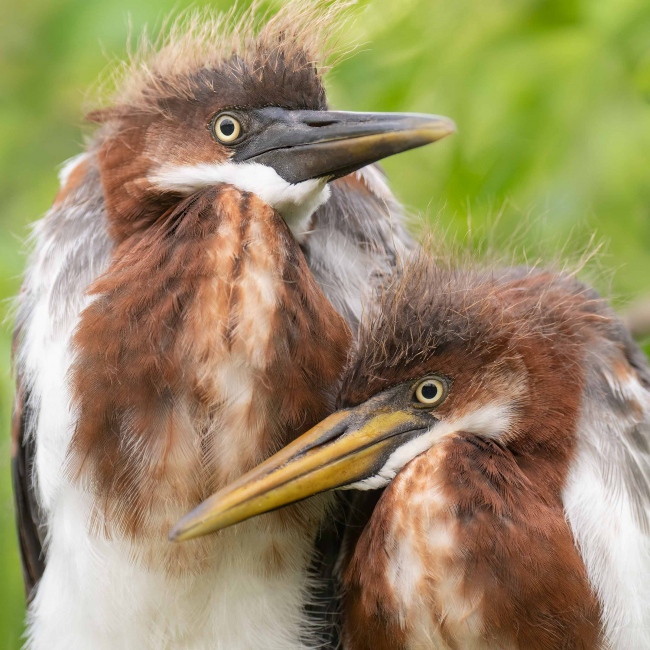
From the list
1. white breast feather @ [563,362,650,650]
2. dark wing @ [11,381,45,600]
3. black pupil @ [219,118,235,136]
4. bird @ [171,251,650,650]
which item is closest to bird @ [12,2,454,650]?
black pupil @ [219,118,235,136]

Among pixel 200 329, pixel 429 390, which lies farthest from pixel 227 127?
pixel 429 390

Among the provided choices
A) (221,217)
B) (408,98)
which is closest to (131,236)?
(221,217)

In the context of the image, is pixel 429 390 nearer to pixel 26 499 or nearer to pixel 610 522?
pixel 610 522

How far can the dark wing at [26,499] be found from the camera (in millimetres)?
2971

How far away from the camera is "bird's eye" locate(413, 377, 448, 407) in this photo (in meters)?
2.46

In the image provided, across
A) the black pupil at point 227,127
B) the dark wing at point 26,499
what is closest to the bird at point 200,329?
the black pupil at point 227,127

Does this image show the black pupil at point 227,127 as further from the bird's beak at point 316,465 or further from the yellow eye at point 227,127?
the bird's beak at point 316,465

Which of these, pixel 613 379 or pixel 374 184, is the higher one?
pixel 374 184

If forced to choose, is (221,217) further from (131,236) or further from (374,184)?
(374,184)

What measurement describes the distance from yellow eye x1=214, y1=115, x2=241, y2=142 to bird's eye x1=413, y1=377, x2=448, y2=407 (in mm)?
658

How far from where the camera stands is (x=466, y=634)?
2328 millimetres

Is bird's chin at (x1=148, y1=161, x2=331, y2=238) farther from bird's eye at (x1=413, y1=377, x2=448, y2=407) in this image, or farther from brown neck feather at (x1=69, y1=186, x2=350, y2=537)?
bird's eye at (x1=413, y1=377, x2=448, y2=407)

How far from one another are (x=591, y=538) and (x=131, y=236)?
117 centimetres

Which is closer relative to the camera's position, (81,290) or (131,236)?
(131,236)
